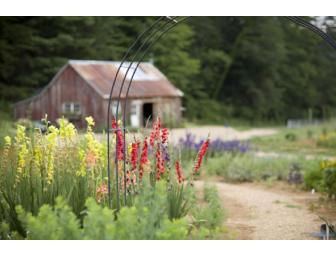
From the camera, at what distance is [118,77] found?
2058 cm

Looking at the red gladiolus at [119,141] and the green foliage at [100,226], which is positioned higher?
the red gladiolus at [119,141]

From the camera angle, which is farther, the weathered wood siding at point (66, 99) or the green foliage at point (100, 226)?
the weathered wood siding at point (66, 99)

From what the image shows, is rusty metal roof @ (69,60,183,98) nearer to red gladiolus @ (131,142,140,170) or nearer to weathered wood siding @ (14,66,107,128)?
weathered wood siding @ (14,66,107,128)

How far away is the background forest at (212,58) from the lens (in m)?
22.9

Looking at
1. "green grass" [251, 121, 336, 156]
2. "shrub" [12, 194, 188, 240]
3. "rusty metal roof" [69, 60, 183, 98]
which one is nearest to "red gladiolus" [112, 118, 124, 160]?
"shrub" [12, 194, 188, 240]

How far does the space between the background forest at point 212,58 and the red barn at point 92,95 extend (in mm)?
2262

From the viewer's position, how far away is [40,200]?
17.6 feet

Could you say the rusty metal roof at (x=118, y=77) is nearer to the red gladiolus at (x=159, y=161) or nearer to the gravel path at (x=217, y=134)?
the gravel path at (x=217, y=134)

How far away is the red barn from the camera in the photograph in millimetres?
19391

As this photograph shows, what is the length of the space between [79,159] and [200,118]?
22.9m

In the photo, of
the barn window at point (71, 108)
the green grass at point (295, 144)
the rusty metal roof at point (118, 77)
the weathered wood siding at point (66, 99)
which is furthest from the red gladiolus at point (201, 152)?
the barn window at point (71, 108)


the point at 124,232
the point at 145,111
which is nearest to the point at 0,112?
the point at 145,111

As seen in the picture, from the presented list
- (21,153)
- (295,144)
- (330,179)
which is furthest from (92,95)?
(21,153)

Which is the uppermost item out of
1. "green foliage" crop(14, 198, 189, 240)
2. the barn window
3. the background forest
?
the background forest
